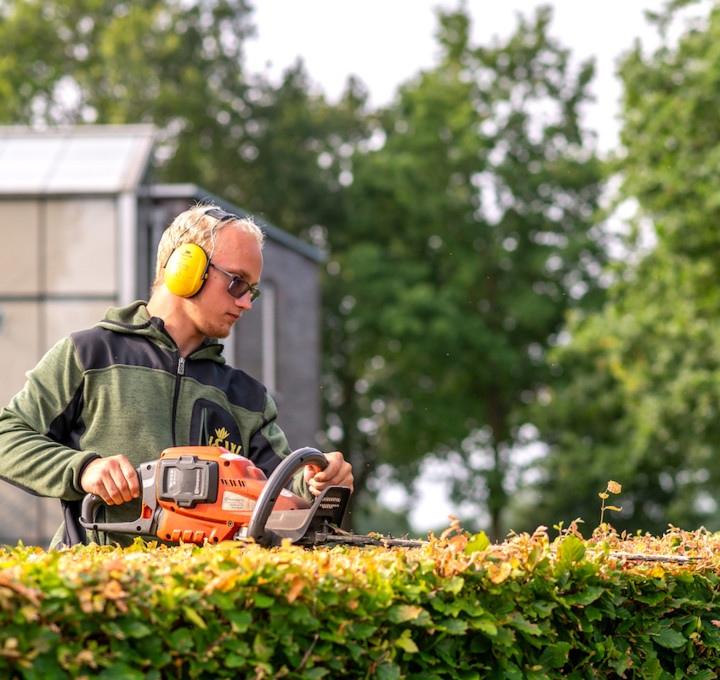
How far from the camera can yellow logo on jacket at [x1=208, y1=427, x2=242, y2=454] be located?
11.0ft

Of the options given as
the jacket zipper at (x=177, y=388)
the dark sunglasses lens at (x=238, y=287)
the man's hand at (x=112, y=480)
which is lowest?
the man's hand at (x=112, y=480)

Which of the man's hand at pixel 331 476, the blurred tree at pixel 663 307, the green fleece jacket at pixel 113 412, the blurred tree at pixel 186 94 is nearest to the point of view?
the man's hand at pixel 331 476

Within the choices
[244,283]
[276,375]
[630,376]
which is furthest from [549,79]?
[244,283]

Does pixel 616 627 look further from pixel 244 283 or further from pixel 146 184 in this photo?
pixel 146 184

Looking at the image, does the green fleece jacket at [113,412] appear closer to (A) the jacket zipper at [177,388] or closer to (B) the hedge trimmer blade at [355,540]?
(A) the jacket zipper at [177,388]

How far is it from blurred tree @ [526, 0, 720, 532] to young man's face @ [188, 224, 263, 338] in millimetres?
13749

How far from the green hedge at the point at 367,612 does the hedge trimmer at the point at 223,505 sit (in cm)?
18

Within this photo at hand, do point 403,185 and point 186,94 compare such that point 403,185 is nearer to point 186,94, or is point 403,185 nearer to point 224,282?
point 186,94

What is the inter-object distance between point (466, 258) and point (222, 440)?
945 inches

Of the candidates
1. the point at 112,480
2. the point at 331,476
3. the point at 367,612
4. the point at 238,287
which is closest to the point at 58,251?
the point at 238,287

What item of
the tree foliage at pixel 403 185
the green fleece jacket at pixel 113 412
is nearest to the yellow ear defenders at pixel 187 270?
the green fleece jacket at pixel 113 412

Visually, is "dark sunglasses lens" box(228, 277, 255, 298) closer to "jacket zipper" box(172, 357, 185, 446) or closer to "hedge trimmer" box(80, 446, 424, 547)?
"jacket zipper" box(172, 357, 185, 446)

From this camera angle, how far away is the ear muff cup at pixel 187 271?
10.9 ft

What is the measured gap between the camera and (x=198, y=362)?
3.47 m
